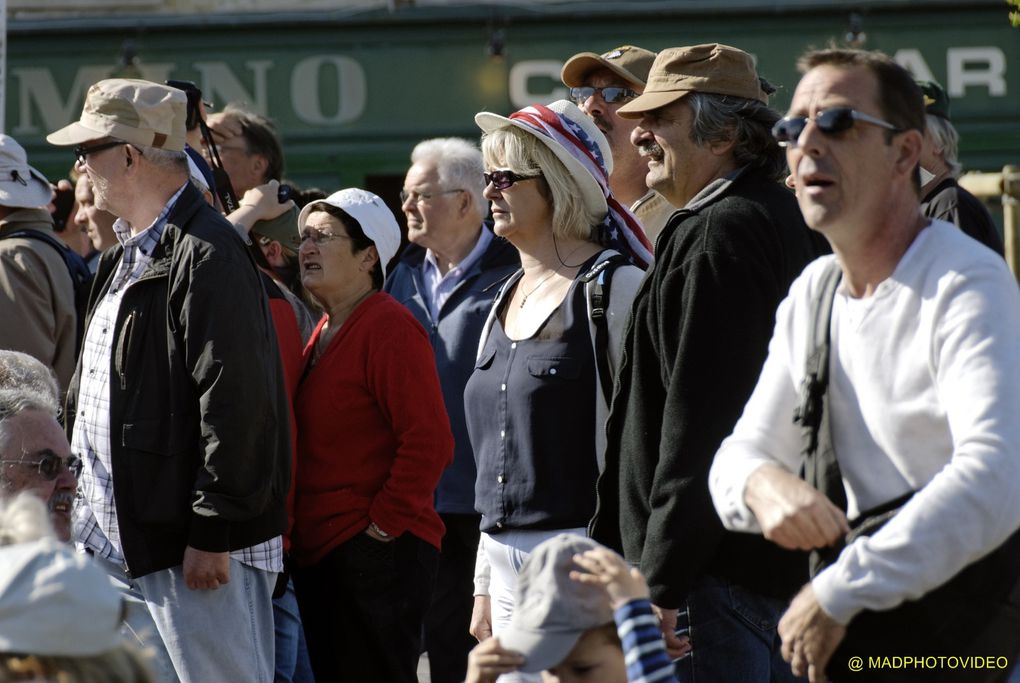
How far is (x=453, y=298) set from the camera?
6.12 m

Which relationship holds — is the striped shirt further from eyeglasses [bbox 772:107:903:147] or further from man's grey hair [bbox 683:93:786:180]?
man's grey hair [bbox 683:93:786:180]

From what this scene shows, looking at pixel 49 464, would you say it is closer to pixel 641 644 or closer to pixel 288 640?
pixel 288 640

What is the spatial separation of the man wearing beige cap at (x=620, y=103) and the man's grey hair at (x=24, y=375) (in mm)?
2057

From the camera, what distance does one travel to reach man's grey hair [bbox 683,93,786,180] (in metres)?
3.74

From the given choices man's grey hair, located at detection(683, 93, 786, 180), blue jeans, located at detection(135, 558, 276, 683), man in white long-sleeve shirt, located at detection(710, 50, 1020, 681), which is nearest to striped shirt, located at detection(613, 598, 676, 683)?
man in white long-sleeve shirt, located at detection(710, 50, 1020, 681)

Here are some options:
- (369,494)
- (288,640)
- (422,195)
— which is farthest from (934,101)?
(288,640)

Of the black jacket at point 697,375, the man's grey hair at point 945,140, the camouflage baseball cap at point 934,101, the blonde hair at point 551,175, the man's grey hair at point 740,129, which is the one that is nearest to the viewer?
the black jacket at point 697,375

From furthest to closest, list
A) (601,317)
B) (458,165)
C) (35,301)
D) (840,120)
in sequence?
1. (458,165)
2. (35,301)
3. (601,317)
4. (840,120)

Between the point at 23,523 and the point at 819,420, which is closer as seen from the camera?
the point at 23,523

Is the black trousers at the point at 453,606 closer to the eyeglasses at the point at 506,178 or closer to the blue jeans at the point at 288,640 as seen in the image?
the blue jeans at the point at 288,640

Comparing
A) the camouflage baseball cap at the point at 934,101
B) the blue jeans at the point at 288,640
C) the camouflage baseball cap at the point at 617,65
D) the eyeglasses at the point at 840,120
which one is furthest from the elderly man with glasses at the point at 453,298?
the eyeglasses at the point at 840,120

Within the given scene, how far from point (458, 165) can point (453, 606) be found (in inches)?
72.1

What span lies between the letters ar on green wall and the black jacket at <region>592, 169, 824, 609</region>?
848cm

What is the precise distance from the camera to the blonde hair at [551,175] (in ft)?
14.0
